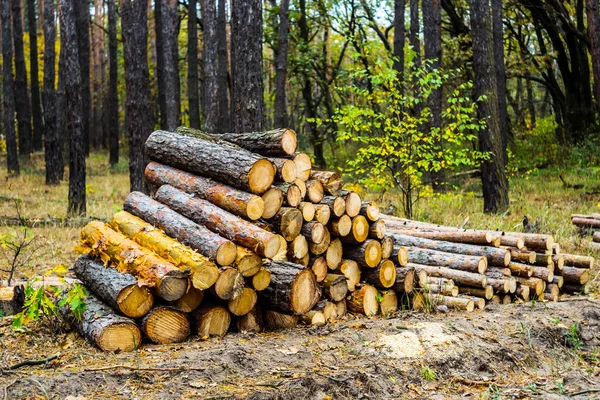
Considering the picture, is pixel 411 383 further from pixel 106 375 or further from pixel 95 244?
pixel 95 244

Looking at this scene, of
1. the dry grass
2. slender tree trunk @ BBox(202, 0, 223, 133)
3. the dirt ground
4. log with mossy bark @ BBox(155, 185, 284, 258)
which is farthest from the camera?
slender tree trunk @ BBox(202, 0, 223, 133)

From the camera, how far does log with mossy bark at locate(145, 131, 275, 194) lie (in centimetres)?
572

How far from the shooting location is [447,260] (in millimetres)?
6918

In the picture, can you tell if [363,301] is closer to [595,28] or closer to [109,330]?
[109,330]

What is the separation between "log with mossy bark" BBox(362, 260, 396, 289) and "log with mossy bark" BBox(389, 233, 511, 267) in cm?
112

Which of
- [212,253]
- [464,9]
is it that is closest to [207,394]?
[212,253]

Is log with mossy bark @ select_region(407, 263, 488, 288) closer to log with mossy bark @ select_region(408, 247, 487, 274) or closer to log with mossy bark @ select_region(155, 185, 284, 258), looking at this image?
log with mossy bark @ select_region(408, 247, 487, 274)

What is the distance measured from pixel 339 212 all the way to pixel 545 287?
9.97 ft

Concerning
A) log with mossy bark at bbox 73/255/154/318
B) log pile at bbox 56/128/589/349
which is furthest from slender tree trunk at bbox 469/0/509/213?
log with mossy bark at bbox 73/255/154/318

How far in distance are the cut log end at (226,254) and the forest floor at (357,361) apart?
0.69m

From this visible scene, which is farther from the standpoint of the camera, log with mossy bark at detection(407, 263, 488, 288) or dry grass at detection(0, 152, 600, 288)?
dry grass at detection(0, 152, 600, 288)

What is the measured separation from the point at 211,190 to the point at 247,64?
11.6ft

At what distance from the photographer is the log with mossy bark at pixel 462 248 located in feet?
22.5

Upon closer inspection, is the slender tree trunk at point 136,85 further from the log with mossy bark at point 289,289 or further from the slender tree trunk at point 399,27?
the slender tree trunk at point 399,27
